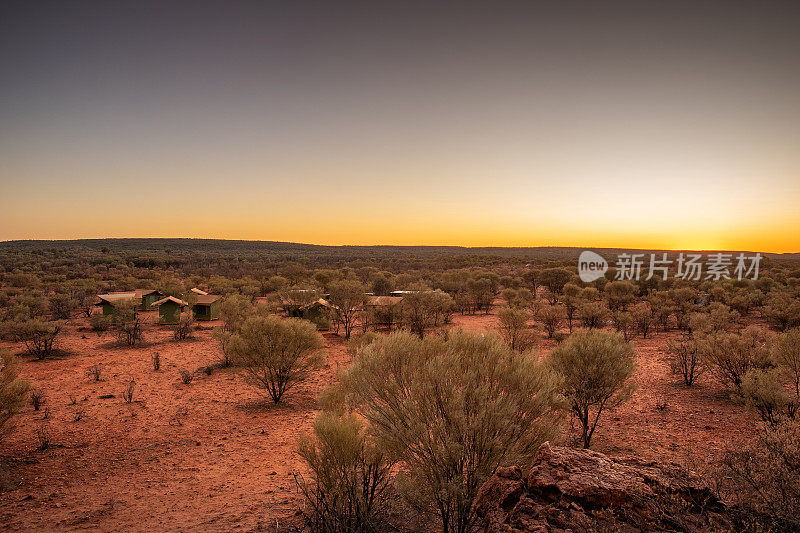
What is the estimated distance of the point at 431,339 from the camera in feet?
24.0

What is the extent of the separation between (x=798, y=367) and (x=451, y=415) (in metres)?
A: 12.1

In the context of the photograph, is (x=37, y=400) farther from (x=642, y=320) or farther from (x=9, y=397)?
(x=642, y=320)

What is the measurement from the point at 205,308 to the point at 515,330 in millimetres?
21705

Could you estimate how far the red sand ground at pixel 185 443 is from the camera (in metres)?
6.68

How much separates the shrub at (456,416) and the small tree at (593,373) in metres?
3.47

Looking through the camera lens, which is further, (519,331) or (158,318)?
(158,318)

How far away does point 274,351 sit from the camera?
12.8 metres

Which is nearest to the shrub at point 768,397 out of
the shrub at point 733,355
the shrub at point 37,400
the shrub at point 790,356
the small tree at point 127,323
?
the shrub at point 790,356

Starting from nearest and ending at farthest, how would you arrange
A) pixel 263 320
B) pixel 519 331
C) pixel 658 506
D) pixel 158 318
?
pixel 658 506, pixel 263 320, pixel 519 331, pixel 158 318

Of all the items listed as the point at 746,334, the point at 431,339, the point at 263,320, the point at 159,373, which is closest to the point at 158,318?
the point at 159,373

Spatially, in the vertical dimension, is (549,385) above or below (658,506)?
above

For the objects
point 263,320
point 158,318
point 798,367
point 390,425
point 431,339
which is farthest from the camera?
point 158,318

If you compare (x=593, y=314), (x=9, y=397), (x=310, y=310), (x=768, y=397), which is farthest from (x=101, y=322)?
(x=768, y=397)

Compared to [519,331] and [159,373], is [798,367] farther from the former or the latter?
[159,373]
